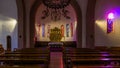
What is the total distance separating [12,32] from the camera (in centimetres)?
1177

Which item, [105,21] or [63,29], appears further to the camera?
[63,29]

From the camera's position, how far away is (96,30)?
11.2 metres

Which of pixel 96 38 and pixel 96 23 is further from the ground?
pixel 96 23

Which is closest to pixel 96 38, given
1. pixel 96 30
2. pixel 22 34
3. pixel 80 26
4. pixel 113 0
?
pixel 96 30

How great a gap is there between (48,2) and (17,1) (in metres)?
3.16

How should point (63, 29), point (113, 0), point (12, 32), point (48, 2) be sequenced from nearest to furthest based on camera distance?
point (48, 2) → point (113, 0) → point (12, 32) → point (63, 29)

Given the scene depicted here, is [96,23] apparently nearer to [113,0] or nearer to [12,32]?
[113,0]

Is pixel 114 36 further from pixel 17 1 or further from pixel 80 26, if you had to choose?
pixel 17 1

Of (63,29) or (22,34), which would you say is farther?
(63,29)

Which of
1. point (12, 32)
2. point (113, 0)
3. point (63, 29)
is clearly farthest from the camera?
point (63, 29)

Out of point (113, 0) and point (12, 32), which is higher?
point (113, 0)

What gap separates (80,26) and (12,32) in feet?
11.4

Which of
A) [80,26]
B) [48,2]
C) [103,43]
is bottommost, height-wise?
[103,43]

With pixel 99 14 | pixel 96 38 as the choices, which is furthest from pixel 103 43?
pixel 99 14
